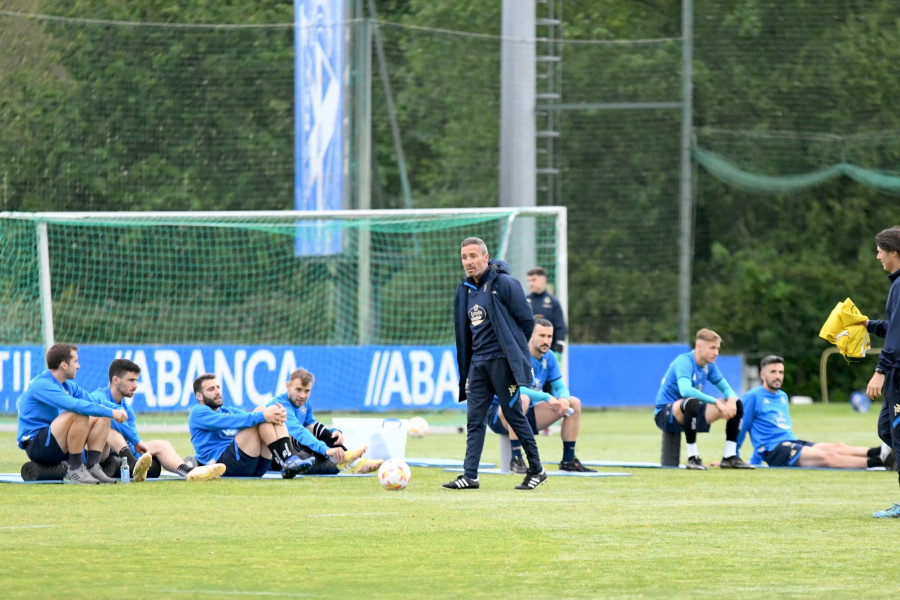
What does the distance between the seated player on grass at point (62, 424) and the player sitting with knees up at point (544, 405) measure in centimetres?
341

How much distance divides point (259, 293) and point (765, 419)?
1267 centimetres

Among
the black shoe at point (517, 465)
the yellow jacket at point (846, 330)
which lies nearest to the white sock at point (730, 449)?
the black shoe at point (517, 465)

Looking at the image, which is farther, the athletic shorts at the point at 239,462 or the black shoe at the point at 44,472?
the athletic shorts at the point at 239,462

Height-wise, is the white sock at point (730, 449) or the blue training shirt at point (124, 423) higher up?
the blue training shirt at point (124, 423)

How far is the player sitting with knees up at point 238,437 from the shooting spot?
12.1m

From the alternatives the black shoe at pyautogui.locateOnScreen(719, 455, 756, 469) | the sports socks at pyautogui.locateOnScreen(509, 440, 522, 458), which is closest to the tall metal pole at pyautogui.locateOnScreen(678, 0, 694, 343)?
the black shoe at pyautogui.locateOnScreen(719, 455, 756, 469)

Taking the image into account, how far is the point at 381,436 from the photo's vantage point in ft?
44.3

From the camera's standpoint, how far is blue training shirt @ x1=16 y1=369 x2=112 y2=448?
11.1 m

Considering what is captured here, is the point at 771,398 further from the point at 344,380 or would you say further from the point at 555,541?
the point at 344,380

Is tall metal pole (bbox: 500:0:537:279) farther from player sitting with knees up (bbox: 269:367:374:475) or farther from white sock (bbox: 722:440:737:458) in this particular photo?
player sitting with knees up (bbox: 269:367:374:475)

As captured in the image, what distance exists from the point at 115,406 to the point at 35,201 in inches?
492

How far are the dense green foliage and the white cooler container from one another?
11436 mm

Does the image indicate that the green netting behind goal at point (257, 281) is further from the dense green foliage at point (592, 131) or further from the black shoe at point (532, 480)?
the black shoe at point (532, 480)

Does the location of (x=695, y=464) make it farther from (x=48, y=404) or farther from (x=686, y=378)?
(x=48, y=404)
